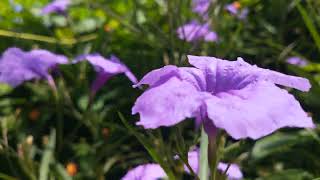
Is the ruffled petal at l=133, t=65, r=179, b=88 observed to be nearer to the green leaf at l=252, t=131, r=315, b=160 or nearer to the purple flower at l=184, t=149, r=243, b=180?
the purple flower at l=184, t=149, r=243, b=180

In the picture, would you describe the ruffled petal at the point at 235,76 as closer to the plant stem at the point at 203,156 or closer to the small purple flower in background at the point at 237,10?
the plant stem at the point at 203,156

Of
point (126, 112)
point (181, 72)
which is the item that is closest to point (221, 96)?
point (181, 72)

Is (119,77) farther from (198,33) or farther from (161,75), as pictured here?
(161,75)

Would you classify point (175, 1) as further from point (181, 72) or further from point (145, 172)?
point (181, 72)

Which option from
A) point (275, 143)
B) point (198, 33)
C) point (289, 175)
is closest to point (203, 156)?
point (289, 175)

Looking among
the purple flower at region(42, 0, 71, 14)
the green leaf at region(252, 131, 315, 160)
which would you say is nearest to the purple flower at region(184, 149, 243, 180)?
the green leaf at region(252, 131, 315, 160)

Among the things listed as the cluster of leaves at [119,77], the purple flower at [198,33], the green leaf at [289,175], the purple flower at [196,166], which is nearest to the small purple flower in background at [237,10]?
the cluster of leaves at [119,77]
